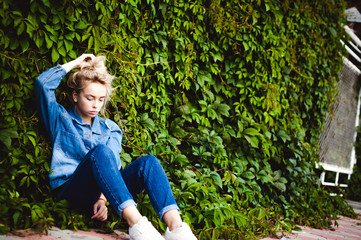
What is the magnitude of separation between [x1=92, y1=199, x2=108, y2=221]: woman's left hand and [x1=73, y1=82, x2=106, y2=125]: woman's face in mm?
580

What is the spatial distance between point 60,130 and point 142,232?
2.85 feet

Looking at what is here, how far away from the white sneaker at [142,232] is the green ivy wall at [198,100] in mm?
451

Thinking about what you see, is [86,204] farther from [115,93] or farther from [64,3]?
[64,3]

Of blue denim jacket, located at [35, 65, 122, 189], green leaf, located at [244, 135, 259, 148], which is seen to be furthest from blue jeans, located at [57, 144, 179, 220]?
green leaf, located at [244, 135, 259, 148]

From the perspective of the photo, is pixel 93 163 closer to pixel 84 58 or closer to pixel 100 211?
pixel 100 211

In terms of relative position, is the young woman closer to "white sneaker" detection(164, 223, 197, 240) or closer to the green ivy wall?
"white sneaker" detection(164, 223, 197, 240)

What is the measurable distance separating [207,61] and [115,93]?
1.08m

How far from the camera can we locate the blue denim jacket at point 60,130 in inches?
→ 80.0

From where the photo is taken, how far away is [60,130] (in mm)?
2127

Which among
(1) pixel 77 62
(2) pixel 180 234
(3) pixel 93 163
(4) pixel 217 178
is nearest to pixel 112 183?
(3) pixel 93 163

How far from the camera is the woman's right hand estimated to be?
2143 millimetres

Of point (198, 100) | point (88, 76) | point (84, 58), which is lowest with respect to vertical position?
point (198, 100)

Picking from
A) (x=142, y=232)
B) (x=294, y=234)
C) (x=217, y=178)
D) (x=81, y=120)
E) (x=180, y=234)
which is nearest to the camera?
(x=142, y=232)

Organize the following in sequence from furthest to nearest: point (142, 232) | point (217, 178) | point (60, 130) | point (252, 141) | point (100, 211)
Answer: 1. point (252, 141)
2. point (217, 178)
3. point (60, 130)
4. point (100, 211)
5. point (142, 232)
